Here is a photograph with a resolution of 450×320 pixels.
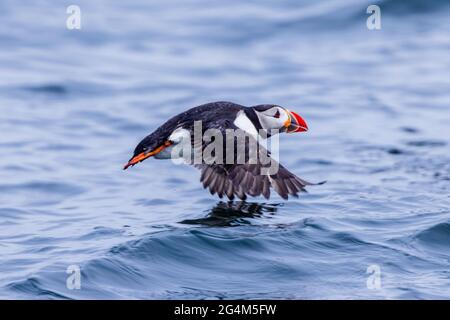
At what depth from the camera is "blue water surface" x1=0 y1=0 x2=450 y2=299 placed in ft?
19.7

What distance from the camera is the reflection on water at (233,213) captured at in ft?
22.5

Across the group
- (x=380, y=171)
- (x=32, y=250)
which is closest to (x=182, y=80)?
(x=380, y=171)

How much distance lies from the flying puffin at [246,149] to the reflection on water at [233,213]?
0.39 ft

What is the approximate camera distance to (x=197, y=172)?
9.12 meters

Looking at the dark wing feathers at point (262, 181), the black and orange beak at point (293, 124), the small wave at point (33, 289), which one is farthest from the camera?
the black and orange beak at point (293, 124)

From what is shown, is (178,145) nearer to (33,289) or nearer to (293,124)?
(293,124)

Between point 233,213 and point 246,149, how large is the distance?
1.06 metres

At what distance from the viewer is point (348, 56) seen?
14.0m

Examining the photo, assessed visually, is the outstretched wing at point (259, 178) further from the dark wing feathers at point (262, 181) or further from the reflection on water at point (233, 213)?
the reflection on water at point (233, 213)

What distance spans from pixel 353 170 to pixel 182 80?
478 centimetres

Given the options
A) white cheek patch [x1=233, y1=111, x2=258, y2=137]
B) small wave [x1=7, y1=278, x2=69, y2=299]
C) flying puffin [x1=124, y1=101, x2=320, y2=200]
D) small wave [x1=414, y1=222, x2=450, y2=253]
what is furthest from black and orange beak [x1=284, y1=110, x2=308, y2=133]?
small wave [x1=7, y1=278, x2=69, y2=299]

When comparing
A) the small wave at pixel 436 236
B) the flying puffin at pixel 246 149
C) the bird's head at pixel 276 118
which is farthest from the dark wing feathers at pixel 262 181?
the small wave at pixel 436 236

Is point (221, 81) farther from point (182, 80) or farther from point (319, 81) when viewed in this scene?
point (319, 81)

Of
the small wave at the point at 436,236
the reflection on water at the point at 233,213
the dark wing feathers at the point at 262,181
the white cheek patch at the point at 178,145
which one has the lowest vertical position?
the small wave at the point at 436,236
